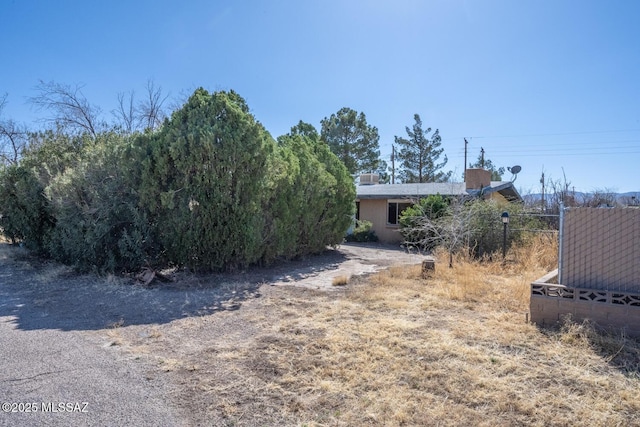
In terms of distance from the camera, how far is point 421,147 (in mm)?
30234

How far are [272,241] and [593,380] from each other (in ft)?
22.2

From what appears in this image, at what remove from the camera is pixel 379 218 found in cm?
1678

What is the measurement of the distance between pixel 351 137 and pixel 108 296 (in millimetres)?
22593

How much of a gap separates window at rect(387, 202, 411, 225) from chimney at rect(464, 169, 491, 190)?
2.89m

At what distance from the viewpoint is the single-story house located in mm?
14617

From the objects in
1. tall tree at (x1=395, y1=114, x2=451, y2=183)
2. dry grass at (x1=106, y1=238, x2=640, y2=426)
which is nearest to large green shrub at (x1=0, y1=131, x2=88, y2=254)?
dry grass at (x1=106, y1=238, x2=640, y2=426)

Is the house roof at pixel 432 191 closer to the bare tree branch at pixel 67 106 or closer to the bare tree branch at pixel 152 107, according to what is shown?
the bare tree branch at pixel 152 107

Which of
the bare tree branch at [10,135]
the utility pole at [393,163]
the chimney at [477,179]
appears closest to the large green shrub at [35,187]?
the bare tree branch at [10,135]

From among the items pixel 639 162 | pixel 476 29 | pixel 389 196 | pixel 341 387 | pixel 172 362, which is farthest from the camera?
pixel 639 162

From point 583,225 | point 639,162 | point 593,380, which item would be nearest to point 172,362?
point 593,380

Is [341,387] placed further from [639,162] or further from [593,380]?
[639,162]

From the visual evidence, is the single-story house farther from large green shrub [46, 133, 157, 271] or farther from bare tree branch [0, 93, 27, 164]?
bare tree branch [0, 93, 27, 164]

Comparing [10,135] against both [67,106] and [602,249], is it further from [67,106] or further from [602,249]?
[602,249]

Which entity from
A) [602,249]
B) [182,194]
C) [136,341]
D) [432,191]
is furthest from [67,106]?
[602,249]
